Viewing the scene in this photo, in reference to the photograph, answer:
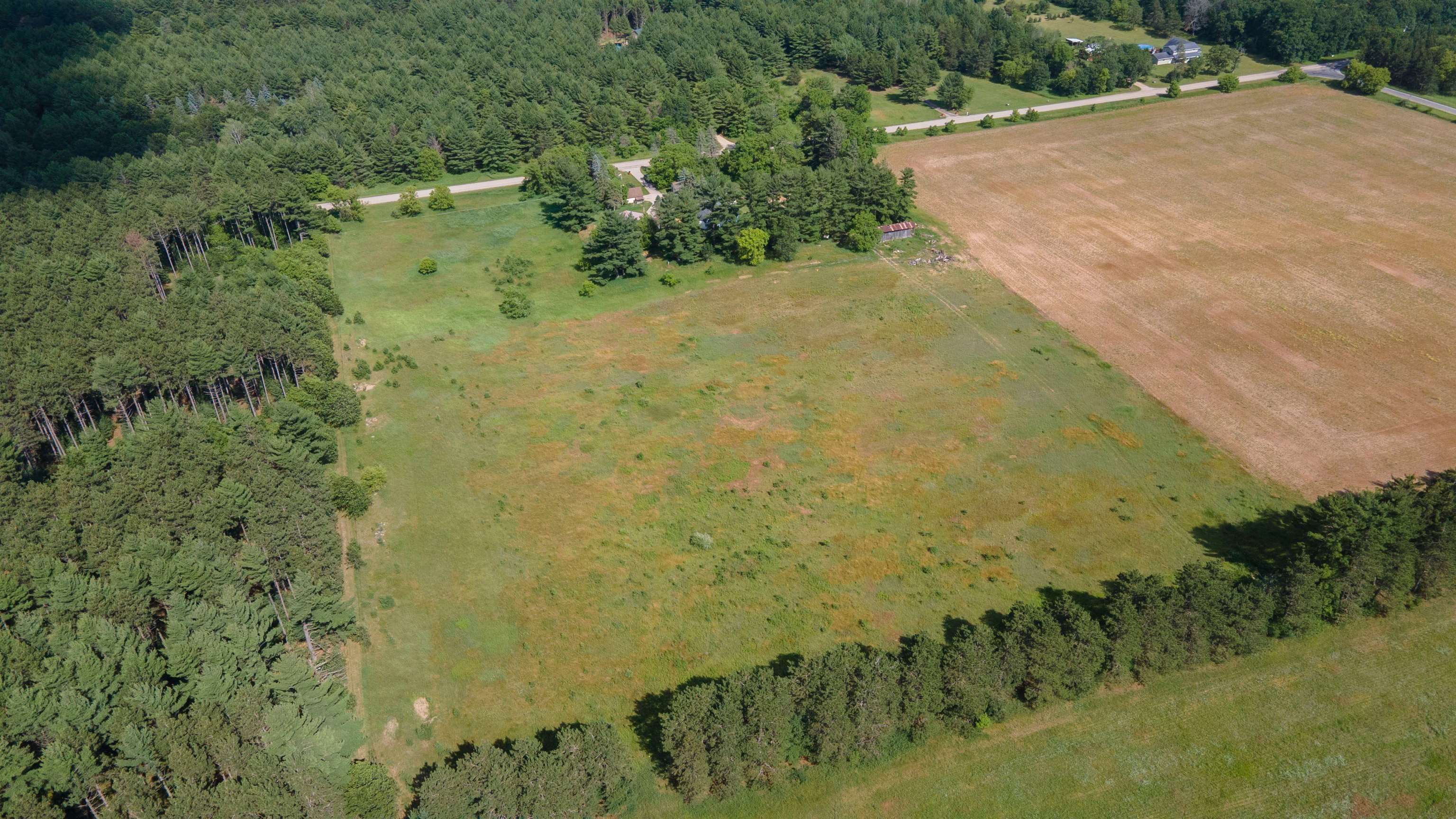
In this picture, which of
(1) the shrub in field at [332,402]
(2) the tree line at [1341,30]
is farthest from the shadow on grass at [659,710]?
(2) the tree line at [1341,30]

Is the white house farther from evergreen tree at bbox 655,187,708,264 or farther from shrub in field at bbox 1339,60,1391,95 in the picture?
evergreen tree at bbox 655,187,708,264

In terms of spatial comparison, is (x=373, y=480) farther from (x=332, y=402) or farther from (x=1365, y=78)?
(x=1365, y=78)

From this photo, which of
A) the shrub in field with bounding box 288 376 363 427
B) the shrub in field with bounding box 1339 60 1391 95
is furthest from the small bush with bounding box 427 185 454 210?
the shrub in field with bounding box 1339 60 1391 95

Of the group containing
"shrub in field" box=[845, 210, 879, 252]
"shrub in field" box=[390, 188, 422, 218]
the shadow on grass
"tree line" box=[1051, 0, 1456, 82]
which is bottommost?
the shadow on grass

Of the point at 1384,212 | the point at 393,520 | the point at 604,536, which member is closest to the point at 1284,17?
the point at 1384,212

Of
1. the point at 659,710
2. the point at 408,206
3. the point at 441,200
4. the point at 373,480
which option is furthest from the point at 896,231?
the point at 659,710

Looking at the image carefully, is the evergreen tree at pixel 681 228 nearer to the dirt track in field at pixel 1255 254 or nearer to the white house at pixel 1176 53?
the dirt track in field at pixel 1255 254
